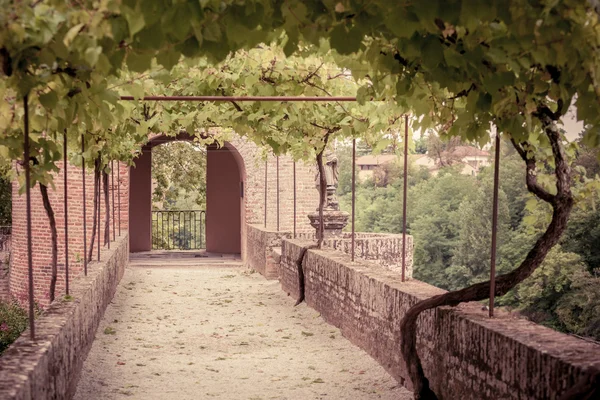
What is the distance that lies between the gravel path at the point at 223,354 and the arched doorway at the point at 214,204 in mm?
10767

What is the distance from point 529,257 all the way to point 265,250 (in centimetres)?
1058

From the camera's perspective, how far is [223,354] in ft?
27.3

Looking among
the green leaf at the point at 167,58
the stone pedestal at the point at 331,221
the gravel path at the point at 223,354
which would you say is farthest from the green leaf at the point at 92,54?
the stone pedestal at the point at 331,221

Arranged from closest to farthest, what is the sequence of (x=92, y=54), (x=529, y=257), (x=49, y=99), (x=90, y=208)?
1. (x=92, y=54)
2. (x=49, y=99)
3. (x=529, y=257)
4. (x=90, y=208)

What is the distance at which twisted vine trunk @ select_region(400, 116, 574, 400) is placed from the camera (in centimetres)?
520

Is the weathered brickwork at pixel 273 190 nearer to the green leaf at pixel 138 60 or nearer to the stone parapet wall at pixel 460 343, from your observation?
the stone parapet wall at pixel 460 343

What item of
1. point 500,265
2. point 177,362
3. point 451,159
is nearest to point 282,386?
point 177,362

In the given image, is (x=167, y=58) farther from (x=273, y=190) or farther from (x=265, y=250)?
(x=273, y=190)

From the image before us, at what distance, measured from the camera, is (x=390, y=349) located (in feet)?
22.6

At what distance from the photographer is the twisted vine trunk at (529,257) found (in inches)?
205

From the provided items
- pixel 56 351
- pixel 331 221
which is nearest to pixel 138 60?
pixel 56 351

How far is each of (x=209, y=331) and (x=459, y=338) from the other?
504cm

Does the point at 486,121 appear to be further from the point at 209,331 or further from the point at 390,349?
the point at 209,331

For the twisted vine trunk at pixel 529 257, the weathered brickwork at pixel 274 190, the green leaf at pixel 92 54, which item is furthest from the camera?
the weathered brickwork at pixel 274 190
